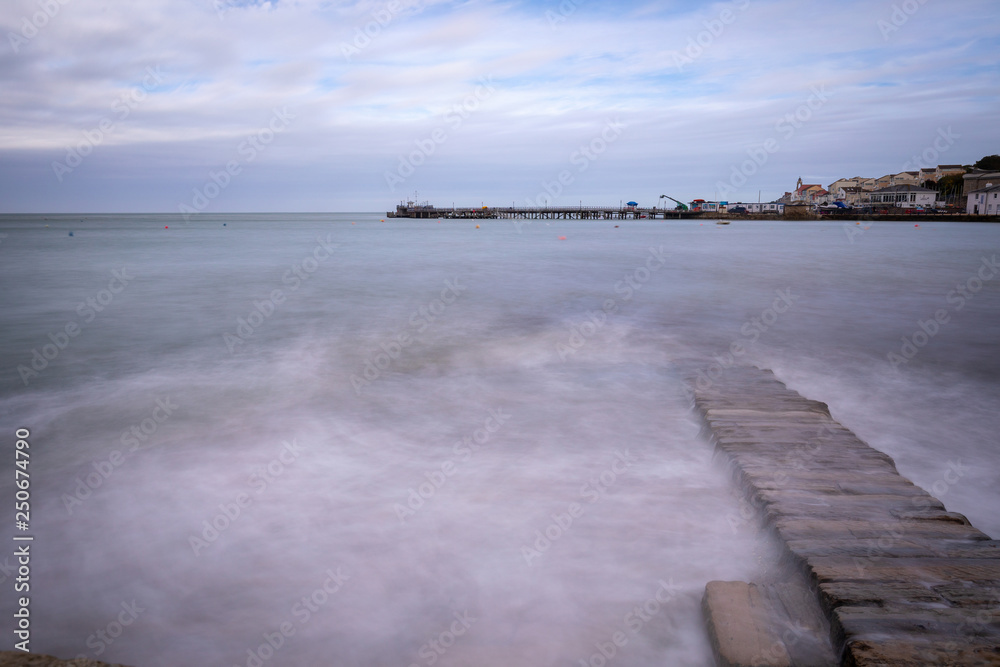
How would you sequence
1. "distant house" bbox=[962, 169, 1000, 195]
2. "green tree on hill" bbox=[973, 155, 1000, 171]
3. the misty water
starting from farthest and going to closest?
"green tree on hill" bbox=[973, 155, 1000, 171] < "distant house" bbox=[962, 169, 1000, 195] < the misty water

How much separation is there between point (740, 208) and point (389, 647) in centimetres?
17309

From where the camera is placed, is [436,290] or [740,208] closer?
[436,290]

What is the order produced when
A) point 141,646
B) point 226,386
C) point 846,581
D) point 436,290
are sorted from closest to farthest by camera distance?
1. point 846,581
2. point 141,646
3. point 226,386
4. point 436,290

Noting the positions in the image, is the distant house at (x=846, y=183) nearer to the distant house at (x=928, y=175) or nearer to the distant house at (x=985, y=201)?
the distant house at (x=928, y=175)

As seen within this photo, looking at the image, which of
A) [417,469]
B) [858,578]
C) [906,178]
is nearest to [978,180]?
[906,178]

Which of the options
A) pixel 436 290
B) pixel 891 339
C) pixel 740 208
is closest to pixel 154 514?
pixel 891 339

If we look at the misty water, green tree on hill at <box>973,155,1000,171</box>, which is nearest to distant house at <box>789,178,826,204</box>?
green tree on hill at <box>973,155,1000,171</box>

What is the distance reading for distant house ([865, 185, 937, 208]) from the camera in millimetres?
101875

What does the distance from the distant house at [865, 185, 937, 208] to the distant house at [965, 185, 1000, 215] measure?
18.3 metres

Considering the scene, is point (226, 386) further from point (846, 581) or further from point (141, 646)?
point (846, 581)

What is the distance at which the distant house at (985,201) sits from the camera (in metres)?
77.2

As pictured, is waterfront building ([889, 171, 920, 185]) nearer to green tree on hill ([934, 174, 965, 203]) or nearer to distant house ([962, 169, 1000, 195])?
green tree on hill ([934, 174, 965, 203])

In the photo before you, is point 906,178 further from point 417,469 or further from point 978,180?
point 417,469

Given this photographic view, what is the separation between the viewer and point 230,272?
21.5m
